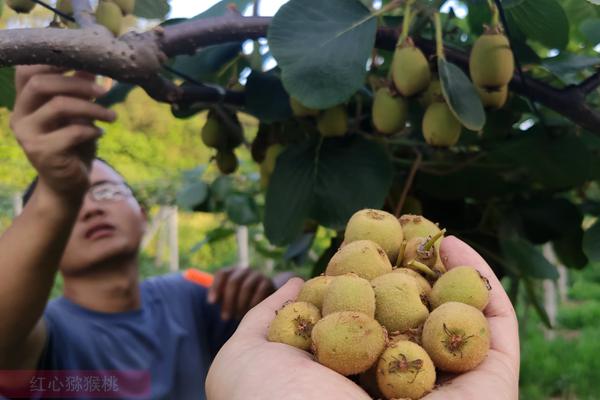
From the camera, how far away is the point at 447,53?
1017mm

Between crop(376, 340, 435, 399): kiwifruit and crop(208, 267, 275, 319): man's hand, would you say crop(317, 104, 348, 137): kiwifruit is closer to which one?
crop(376, 340, 435, 399): kiwifruit

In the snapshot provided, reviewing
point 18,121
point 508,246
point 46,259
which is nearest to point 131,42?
point 18,121

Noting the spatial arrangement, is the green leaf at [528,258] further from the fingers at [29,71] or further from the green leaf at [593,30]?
the fingers at [29,71]

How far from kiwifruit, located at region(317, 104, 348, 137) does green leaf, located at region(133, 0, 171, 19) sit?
35cm

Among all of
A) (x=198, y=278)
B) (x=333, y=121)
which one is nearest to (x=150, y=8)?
(x=333, y=121)

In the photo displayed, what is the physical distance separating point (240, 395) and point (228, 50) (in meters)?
0.81

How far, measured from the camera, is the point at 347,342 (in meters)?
0.57

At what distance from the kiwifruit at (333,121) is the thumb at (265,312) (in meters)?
0.36

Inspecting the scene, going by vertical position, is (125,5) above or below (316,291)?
above

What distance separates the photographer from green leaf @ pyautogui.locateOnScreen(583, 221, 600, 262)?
111 cm

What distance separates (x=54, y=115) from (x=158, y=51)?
23 centimetres

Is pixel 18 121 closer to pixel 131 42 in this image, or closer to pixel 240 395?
pixel 131 42

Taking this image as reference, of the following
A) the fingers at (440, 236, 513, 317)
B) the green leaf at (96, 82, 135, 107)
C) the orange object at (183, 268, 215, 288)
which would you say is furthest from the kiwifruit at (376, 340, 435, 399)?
the orange object at (183, 268, 215, 288)

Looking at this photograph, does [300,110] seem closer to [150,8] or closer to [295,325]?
[150,8]
